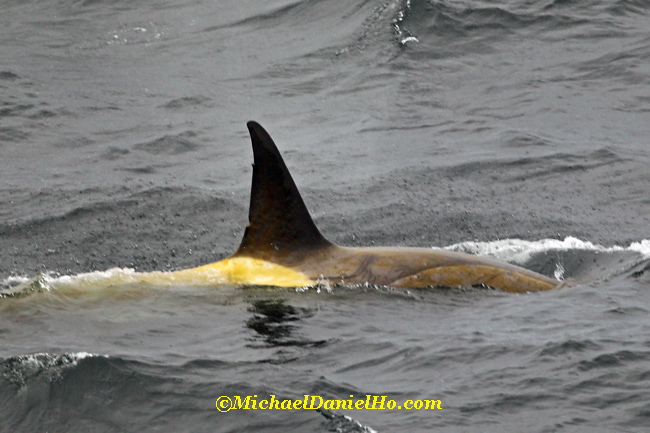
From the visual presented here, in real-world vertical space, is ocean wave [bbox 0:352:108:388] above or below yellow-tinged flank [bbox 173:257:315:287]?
above

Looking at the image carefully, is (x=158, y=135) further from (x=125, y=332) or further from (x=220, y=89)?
(x=125, y=332)

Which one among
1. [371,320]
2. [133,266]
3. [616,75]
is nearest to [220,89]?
[616,75]

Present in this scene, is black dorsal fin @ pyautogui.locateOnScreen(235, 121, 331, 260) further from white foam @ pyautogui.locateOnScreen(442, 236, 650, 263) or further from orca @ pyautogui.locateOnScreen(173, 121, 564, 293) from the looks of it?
white foam @ pyautogui.locateOnScreen(442, 236, 650, 263)

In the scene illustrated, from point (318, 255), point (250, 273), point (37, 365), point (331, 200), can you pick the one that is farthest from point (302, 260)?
point (331, 200)

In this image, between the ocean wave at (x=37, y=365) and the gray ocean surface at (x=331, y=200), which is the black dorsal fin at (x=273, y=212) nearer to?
the gray ocean surface at (x=331, y=200)

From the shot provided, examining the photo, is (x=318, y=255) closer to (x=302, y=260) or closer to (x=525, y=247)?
(x=302, y=260)

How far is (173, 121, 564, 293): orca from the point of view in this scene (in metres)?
9.44

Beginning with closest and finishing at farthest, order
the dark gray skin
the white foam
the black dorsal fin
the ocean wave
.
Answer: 1. the ocean wave
2. the black dorsal fin
3. the dark gray skin
4. the white foam

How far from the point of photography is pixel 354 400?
22.9ft

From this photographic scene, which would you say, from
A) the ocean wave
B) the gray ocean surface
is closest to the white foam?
the gray ocean surface

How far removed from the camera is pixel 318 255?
31.8 ft

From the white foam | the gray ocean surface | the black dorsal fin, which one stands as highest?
the black dorsal fin

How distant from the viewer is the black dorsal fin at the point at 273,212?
366 inches

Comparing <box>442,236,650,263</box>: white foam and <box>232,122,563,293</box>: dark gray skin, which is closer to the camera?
<box>232,122,563,293</box>: dark gray skin
